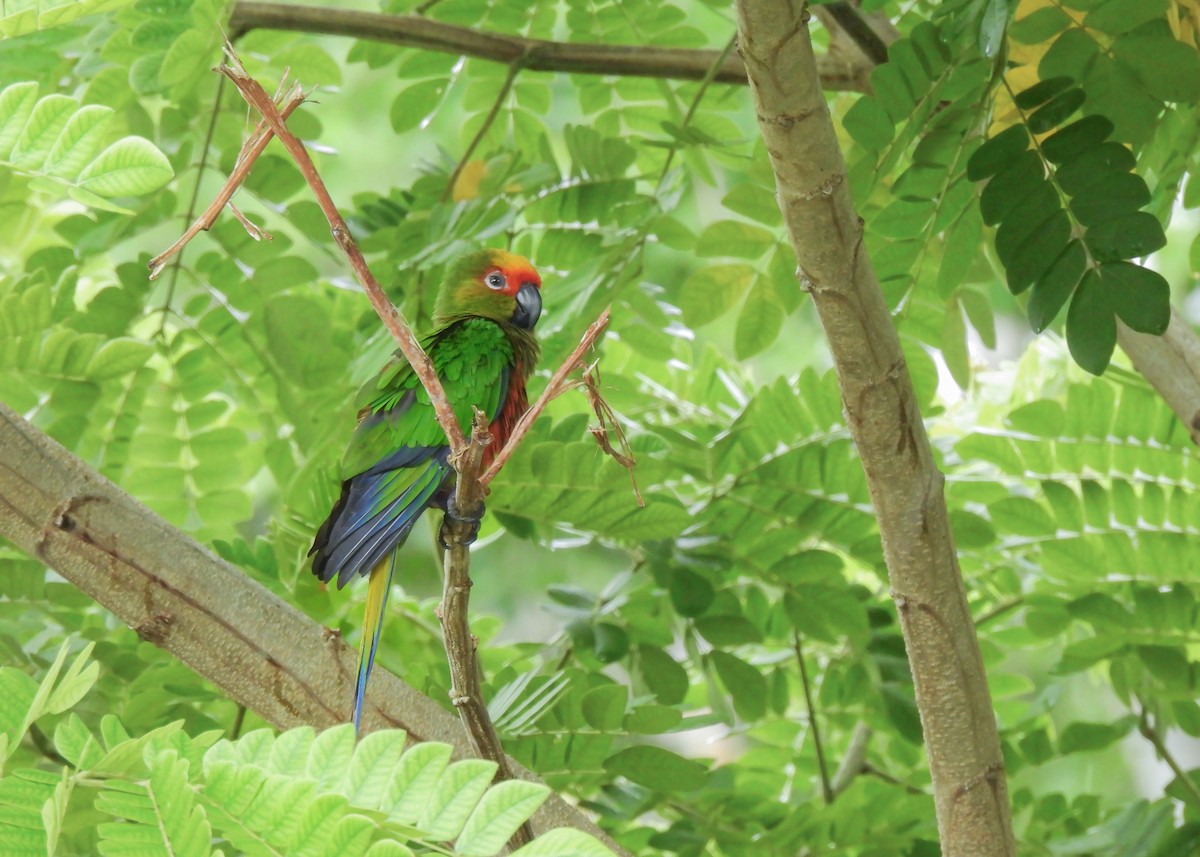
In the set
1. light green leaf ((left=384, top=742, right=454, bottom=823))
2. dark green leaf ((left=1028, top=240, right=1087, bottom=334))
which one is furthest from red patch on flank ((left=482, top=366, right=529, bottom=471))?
light green leaf ((left=384, top=742, right=454, bottom=823))

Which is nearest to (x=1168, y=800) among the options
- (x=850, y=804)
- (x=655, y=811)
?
(x=850, y=804)

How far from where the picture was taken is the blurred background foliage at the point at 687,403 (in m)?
1.20

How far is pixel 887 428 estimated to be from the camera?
1.00 meters

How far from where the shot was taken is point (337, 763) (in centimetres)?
73

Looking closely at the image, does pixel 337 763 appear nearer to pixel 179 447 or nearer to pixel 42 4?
pixel 42 4

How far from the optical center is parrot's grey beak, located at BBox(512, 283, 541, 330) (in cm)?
156

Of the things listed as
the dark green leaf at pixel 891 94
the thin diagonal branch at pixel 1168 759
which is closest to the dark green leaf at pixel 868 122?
the dark green leaf at pixel 891 94

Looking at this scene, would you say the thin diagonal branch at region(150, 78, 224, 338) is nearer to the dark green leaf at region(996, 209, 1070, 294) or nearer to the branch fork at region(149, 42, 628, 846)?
the branch fork at region(149, 42, 628, 846)

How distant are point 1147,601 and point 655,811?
2.20ft

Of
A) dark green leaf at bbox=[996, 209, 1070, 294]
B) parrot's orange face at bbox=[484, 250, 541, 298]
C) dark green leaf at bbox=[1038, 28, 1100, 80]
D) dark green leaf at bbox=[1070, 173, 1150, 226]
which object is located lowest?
dark green leaf at bbox=[996, 209, 1070, 294]

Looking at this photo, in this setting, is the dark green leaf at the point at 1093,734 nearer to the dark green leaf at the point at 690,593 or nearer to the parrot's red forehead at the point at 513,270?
the dark green leaf at the point at 690,593

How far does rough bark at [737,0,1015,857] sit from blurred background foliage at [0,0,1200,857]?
0.71ft

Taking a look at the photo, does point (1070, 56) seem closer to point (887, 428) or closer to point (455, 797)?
point (887, 428)

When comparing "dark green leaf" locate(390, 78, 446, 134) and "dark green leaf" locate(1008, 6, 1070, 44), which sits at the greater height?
"dark green leaf" locate(390, 78, 446, 134)
